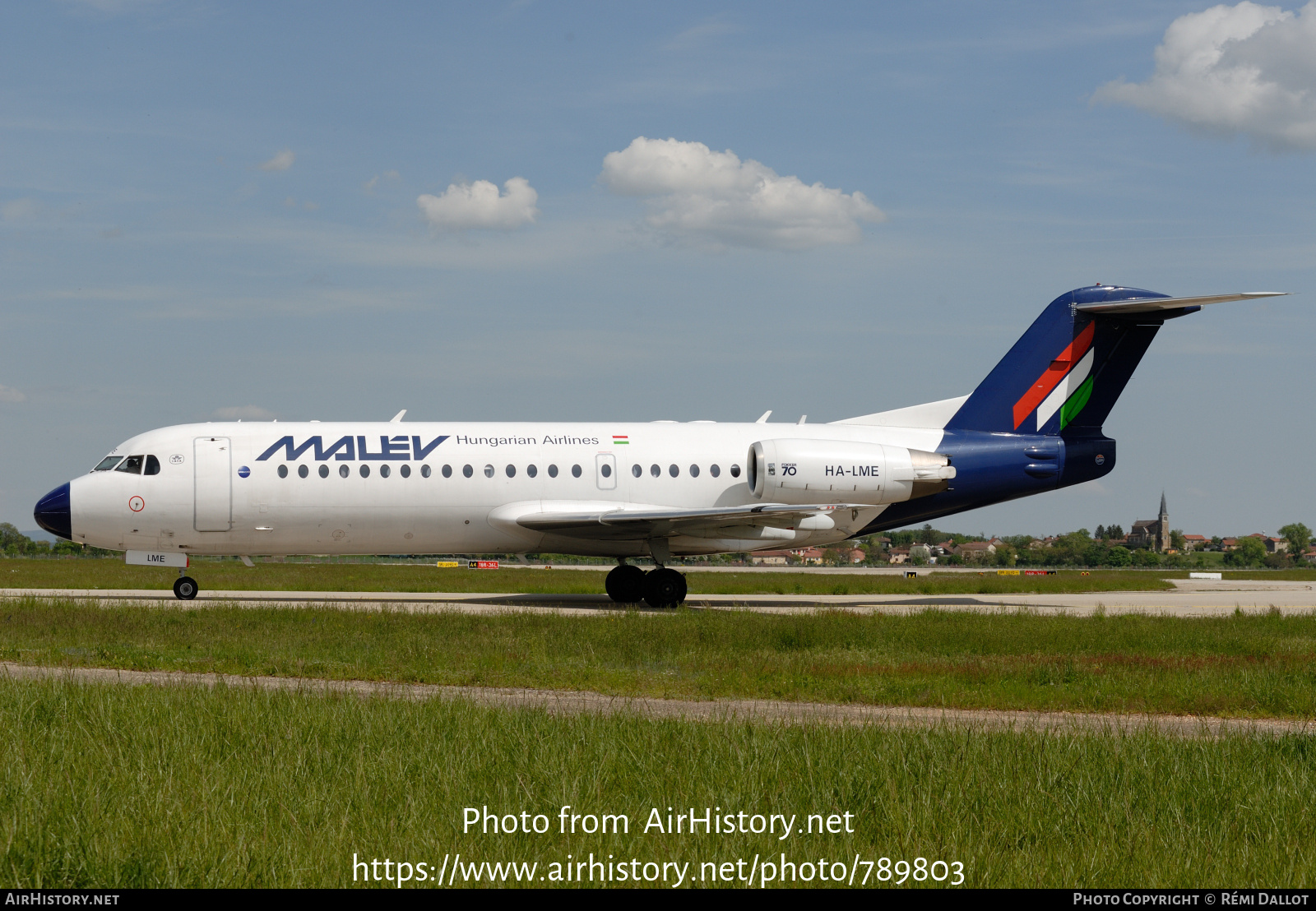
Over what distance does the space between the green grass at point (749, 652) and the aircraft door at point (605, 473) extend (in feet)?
15.8

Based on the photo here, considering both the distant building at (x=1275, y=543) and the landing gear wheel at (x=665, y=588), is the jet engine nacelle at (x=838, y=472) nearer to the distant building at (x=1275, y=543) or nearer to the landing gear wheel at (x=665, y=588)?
the landing gear wheel at (x=665, y=588)

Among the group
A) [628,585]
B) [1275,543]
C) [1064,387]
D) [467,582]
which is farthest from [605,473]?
[1275,543]

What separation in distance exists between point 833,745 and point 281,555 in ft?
62.0

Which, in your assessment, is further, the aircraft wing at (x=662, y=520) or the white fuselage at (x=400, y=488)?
the white fuselage at (x=400, y=488)

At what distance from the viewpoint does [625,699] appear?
11961mm

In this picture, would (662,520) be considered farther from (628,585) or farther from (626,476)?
(628,585)

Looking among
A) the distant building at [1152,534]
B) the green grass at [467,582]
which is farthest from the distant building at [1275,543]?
the green grass at [467,582]

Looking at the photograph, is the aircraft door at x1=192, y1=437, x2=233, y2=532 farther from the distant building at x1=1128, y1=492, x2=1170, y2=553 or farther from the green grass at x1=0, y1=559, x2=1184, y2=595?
the distant building at x1=1128, y1=492, x2=1170, y2=553

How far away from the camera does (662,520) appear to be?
23656mm

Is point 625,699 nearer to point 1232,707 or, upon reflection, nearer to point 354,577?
point 1232,707

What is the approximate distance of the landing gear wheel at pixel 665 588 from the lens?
974 inches

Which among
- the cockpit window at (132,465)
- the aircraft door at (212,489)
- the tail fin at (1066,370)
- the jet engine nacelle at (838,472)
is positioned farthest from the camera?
the tail fin at (1066,370)

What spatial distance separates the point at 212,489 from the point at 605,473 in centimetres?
805
